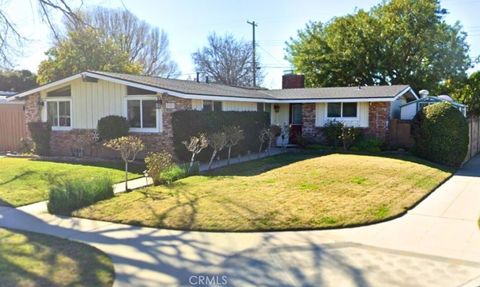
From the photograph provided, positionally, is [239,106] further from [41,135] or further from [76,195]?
[76,195]

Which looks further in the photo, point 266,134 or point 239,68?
point 239,68

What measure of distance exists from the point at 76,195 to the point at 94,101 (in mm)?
8651

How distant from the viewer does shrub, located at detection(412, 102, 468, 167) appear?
14.4 m

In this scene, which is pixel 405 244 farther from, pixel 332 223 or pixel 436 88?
pixel 436 88

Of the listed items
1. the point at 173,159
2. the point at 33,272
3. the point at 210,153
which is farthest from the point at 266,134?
the point at 33,272

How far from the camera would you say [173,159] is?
47.2 feet

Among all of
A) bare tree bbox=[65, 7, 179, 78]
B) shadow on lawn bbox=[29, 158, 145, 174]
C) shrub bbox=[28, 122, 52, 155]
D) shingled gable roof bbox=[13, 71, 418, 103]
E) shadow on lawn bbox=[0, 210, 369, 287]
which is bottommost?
shadow on lawn bbox=[0, 210, 369, 287]

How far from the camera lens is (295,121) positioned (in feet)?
69.6

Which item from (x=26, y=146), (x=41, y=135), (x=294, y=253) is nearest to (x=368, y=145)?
(x=294, y=253)

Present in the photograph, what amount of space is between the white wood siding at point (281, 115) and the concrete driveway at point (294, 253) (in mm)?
14090

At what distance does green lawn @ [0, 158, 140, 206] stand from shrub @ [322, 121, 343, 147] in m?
9.61

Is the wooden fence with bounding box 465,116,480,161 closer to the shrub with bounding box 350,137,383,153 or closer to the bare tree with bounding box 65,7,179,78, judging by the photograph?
the shrub with bounding box 350,137,383,153

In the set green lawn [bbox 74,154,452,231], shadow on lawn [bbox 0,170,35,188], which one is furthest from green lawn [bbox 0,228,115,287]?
shadow on lawn [bbox 0,170,35,188]

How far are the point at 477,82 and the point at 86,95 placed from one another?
25.8m
